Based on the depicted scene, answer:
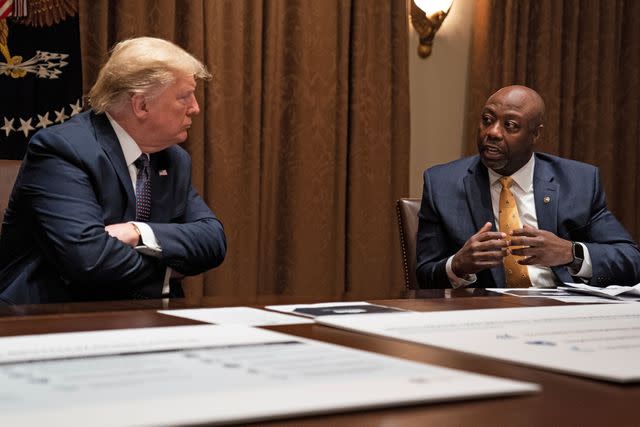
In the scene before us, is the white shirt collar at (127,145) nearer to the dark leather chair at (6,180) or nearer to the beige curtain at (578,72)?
the dark leather chair at (6,180)

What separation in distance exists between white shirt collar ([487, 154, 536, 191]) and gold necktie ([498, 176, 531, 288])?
4 cm

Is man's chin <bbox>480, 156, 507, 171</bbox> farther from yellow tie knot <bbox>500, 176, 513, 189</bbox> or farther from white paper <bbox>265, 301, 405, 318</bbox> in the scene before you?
white paper <bbox>265, 301, 405, 318</bbox>

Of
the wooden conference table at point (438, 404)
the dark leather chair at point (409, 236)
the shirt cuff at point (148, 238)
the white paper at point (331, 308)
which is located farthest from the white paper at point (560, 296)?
the dark leather chair at point (409, 236)

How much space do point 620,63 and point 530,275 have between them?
327 cm

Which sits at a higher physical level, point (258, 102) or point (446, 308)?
point (258, 102)

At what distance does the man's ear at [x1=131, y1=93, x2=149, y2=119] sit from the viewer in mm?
2859

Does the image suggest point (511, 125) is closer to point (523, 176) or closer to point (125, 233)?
point (523, 176)

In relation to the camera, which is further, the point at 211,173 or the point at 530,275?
the point at 211,173

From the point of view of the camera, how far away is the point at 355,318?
1.37 meters

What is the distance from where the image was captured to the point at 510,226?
321 cm

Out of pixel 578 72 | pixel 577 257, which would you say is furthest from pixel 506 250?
pixel 578 72

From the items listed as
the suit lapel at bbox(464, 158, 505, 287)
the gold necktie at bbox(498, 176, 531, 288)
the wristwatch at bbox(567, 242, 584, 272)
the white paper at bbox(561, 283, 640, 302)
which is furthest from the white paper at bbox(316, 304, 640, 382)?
the suit lapel at bbox(464, 158, 505, 287)

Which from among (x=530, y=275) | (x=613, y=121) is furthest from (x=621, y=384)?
(x=613, y=121)

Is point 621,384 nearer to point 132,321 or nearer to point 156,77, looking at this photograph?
point 132,321
